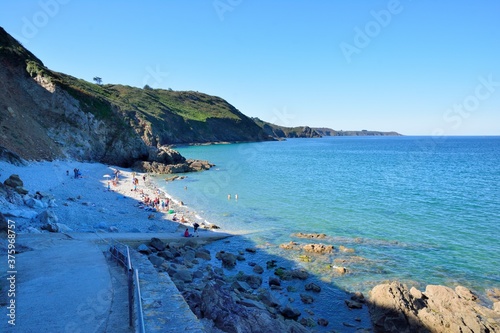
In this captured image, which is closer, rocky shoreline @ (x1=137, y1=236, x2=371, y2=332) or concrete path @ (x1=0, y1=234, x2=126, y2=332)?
concrete path @ (x1=0, y1=234, x2=126, y2=332)

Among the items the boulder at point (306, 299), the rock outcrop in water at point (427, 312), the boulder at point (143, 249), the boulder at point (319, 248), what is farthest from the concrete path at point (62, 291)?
the boulder at point (319, 248)

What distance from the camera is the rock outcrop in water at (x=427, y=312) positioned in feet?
→ 35.7

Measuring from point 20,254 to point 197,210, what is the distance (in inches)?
784

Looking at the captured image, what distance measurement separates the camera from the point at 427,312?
1133 centimetres

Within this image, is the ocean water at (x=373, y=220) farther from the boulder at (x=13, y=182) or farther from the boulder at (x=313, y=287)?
the boulder at (x=13, y=182)

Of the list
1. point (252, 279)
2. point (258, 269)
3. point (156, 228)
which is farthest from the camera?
point (156, 228)

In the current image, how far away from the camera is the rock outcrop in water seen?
10867 mm

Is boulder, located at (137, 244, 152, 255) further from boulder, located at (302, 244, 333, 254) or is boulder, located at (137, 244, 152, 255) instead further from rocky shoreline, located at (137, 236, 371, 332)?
boulder, located at (302, 244, 333, 254)

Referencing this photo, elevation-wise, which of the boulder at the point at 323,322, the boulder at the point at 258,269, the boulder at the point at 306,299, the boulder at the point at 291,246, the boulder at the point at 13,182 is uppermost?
the boulder at the point at 13,182

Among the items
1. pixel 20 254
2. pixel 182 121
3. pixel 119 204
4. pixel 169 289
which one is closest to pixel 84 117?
pixel 119 204

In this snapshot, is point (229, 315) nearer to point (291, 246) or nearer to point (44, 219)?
point (291, 246)

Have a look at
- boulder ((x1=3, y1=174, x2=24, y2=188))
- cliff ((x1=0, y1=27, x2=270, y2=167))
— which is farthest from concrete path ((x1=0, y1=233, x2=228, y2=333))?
cliff ((x1=0, y1=27, x2=270, y2=167))

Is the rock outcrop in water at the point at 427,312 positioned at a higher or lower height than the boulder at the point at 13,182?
lower

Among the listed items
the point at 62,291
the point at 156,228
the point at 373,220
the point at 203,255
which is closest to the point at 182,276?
the point at 203,255
